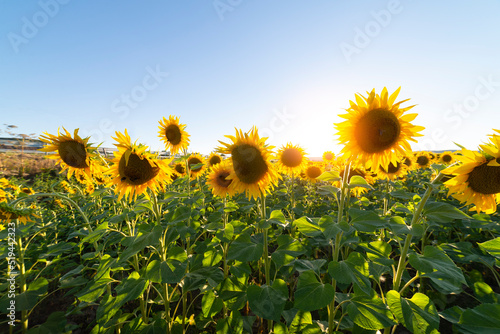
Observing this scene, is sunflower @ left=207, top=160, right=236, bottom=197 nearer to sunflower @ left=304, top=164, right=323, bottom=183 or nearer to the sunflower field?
the sunflower field

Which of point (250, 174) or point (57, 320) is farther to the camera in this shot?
point (250, 174)

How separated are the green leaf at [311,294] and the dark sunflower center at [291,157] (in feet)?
11.1

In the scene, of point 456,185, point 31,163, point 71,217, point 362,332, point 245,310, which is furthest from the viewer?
point 31,163

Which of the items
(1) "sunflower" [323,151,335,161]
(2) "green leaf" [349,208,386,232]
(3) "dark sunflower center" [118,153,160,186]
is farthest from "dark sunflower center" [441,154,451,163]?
(3) "dark sunflower center" [118,153,160,186]

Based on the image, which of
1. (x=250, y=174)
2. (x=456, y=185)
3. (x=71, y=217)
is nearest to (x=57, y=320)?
(x=250, y=174)

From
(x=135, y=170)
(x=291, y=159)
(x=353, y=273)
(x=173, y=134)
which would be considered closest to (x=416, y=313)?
(x=353, y=273)

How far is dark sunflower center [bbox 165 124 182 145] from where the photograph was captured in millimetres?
5441

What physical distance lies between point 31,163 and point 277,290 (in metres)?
22.2

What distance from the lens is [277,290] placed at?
2012mm

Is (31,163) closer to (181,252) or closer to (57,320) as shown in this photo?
(57,320)

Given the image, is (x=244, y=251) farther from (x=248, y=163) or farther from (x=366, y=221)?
(x=366, y=221)

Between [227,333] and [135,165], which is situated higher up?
[135,165]

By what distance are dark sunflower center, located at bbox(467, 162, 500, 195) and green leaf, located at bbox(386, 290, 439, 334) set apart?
1.25m

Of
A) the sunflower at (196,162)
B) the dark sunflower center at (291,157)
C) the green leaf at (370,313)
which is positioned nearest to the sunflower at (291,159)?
the dark sunflower center at (291,157)
